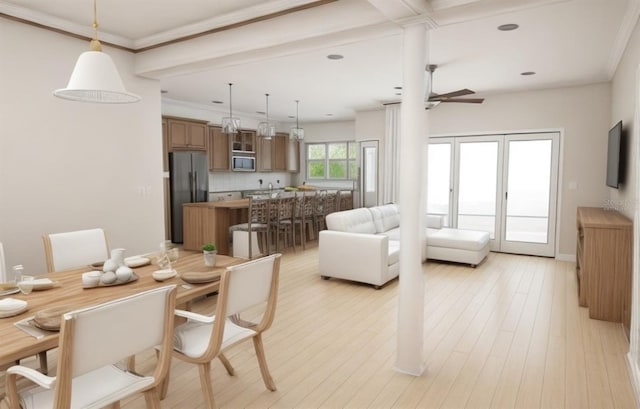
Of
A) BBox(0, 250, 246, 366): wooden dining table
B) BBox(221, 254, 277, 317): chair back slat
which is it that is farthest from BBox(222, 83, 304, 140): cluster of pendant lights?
BBox(221, 254, 277, 317): chair back slat

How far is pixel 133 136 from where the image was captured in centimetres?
479

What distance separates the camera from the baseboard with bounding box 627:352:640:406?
8.38 ft

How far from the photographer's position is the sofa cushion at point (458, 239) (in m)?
6.12

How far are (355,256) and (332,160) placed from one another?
6151mm

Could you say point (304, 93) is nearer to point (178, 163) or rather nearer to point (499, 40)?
point (178, 163)

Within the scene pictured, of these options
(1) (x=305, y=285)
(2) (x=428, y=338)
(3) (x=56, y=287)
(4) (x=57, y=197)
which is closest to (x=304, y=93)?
(1) (x=305, y=285)

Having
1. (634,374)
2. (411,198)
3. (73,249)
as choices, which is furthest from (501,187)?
(73,249)

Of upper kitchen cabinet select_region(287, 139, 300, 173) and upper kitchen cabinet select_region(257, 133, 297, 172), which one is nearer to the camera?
upper kitchen cabinet select_region(257, 133, 297, 172)

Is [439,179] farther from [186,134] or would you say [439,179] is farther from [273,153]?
[186,134]

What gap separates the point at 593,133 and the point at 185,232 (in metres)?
6.79

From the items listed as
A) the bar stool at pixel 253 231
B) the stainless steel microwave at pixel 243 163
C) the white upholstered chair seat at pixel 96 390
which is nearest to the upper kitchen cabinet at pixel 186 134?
the stainless steel microwave at pixel 243 163

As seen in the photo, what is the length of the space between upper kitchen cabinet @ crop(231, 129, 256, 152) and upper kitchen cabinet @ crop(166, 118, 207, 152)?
91cm

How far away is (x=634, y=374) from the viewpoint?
2.75 metres

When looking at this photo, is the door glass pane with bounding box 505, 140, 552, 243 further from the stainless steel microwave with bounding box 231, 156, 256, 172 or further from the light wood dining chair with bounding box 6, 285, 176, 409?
the light wood dining chair with bounding box 6, 285, 176, 409
